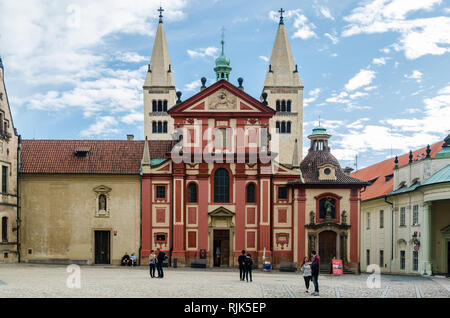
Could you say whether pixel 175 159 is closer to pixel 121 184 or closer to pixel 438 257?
pixel 121 184

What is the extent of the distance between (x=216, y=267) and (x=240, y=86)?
15.6 meters

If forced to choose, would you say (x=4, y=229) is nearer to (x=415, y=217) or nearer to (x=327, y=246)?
(x=327, y=246)

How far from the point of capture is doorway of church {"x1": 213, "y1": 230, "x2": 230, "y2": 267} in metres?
46.9

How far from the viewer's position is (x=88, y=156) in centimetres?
4862

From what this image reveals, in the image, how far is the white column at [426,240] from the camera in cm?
4253

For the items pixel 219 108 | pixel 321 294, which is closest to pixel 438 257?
pixel 219 108

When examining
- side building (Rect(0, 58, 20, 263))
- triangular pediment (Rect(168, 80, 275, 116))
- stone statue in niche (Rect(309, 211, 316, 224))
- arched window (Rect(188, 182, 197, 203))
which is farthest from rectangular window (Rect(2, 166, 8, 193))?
stone statue in niche (Rect(309, 211, 316, 224))

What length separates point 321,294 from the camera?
2391 cm

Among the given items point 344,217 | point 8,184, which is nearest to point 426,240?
point 344,217

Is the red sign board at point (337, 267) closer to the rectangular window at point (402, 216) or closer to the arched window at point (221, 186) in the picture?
the rectangular window at point (402, 216)

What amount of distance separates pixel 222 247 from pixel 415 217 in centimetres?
1560

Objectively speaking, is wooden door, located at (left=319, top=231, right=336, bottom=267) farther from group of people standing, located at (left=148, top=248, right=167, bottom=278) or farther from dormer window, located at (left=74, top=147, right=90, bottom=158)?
dormer window, located at (left=74, top=147, right=90, bottom=158)

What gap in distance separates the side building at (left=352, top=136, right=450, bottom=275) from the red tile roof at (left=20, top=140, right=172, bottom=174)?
66.7 ft
